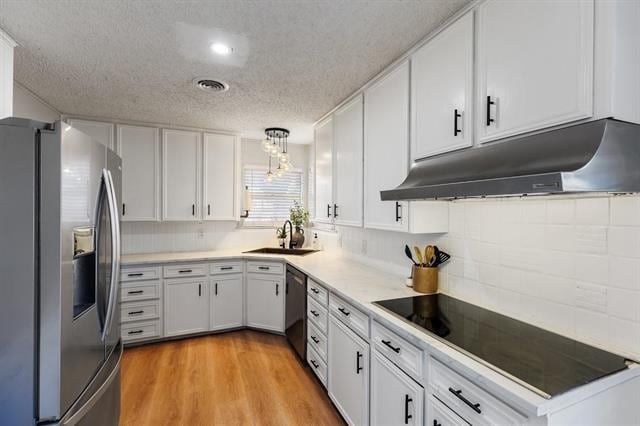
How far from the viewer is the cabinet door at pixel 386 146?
2.03 meters

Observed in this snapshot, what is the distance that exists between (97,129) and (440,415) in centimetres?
399

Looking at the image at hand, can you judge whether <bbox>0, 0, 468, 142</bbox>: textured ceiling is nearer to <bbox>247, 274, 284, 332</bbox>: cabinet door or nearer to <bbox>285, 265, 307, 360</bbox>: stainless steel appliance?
<bbox>285, 265, 307, 360</bbox>: stainless steel appliance

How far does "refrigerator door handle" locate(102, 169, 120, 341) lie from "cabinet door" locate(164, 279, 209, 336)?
1.77 m

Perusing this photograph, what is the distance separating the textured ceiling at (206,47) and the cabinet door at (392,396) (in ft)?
5.97

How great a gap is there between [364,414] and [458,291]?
93 centimetres

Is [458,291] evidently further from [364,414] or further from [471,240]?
[364,414]

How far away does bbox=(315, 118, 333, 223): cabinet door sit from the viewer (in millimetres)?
3170

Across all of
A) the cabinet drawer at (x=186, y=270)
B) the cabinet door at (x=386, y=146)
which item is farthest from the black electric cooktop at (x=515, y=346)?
the cabinet drawer at (x=186, y=270)

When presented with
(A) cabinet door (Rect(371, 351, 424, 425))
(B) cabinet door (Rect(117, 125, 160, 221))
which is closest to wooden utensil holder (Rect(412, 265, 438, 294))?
(A) cabinet door (Rect(371, 351, 424, 425))

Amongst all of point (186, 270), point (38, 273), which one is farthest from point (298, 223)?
point (38, 273)

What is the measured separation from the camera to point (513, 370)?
1.07m

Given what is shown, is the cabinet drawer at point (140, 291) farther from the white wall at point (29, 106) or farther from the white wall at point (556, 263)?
the white wall at point (556, 263)

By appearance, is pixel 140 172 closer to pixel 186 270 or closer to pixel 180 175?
pixel 180 175

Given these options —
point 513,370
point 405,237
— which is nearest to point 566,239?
point 513,370
